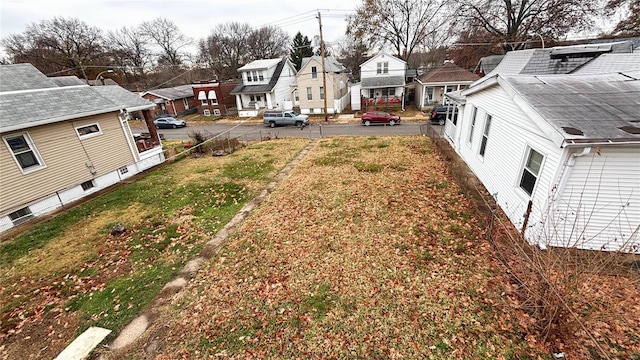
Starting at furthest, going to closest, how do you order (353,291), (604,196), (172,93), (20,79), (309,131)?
(172,93) < (309,131) < (20,79) < (604,196) < (353,291)

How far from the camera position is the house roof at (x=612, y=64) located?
25.5ft

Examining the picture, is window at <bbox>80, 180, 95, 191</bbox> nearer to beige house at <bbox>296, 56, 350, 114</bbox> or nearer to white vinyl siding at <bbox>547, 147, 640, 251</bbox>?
white vinyl siding at <bbox>547, 147, 640, 251</bbox>

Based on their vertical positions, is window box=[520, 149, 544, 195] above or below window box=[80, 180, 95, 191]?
above

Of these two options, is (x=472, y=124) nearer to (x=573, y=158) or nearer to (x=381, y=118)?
(x=573, y=158)

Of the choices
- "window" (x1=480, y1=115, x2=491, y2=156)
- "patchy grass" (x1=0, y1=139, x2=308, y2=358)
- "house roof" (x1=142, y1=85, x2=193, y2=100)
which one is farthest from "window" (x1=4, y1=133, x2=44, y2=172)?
"house roof" (x1=142, y1=85, x2=193, y2=100)

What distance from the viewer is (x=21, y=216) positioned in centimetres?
1005

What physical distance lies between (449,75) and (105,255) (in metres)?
32.7

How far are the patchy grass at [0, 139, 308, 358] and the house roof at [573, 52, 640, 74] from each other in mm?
13645

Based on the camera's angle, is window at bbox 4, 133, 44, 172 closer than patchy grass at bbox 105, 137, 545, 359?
No

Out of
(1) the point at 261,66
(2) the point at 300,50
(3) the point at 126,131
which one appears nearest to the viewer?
(3) the point at 126,131

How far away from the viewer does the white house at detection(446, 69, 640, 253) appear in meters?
5.62

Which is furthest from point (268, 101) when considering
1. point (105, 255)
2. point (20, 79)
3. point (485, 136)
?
point (105, 255)

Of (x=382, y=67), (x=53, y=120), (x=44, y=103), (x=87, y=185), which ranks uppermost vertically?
(x=382, y=67)

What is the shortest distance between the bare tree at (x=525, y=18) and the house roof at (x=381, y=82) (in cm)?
996
